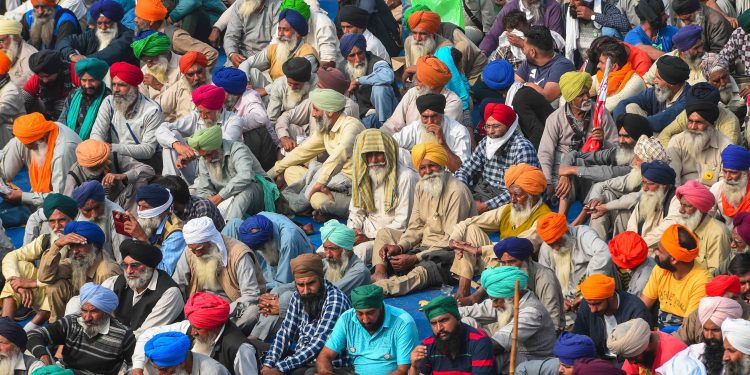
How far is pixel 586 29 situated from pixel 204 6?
387 cm

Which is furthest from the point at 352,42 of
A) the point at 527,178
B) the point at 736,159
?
the point at 736,159

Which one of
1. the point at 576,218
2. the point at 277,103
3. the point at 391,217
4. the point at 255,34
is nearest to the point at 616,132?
the point at 576,218

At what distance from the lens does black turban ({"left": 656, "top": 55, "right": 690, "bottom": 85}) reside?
15.7 m

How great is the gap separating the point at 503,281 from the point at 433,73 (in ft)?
11.7

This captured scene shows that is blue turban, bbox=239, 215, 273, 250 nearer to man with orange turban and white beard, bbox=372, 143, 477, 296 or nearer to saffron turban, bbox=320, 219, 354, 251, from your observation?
saffron turban, bbox=320, 219, 354, 251

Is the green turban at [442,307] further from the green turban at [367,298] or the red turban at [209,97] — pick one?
the red turban at [209,97]

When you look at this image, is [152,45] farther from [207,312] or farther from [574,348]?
[574,348]

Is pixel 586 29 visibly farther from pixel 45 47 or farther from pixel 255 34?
pixel 45 47

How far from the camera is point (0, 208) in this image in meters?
15.8

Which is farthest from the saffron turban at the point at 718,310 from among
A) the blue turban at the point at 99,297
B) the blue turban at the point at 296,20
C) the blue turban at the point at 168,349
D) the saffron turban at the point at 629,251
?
the blue turban at the point at 296,20

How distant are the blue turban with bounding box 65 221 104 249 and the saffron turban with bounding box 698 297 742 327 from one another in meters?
4.30

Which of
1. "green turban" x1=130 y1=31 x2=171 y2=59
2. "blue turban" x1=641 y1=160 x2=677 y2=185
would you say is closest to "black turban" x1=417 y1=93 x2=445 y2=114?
"blue turban" x1=641 y1=160 x2=677 y2=185

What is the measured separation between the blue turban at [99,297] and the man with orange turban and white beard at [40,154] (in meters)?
2.65

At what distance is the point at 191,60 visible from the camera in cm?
1658
